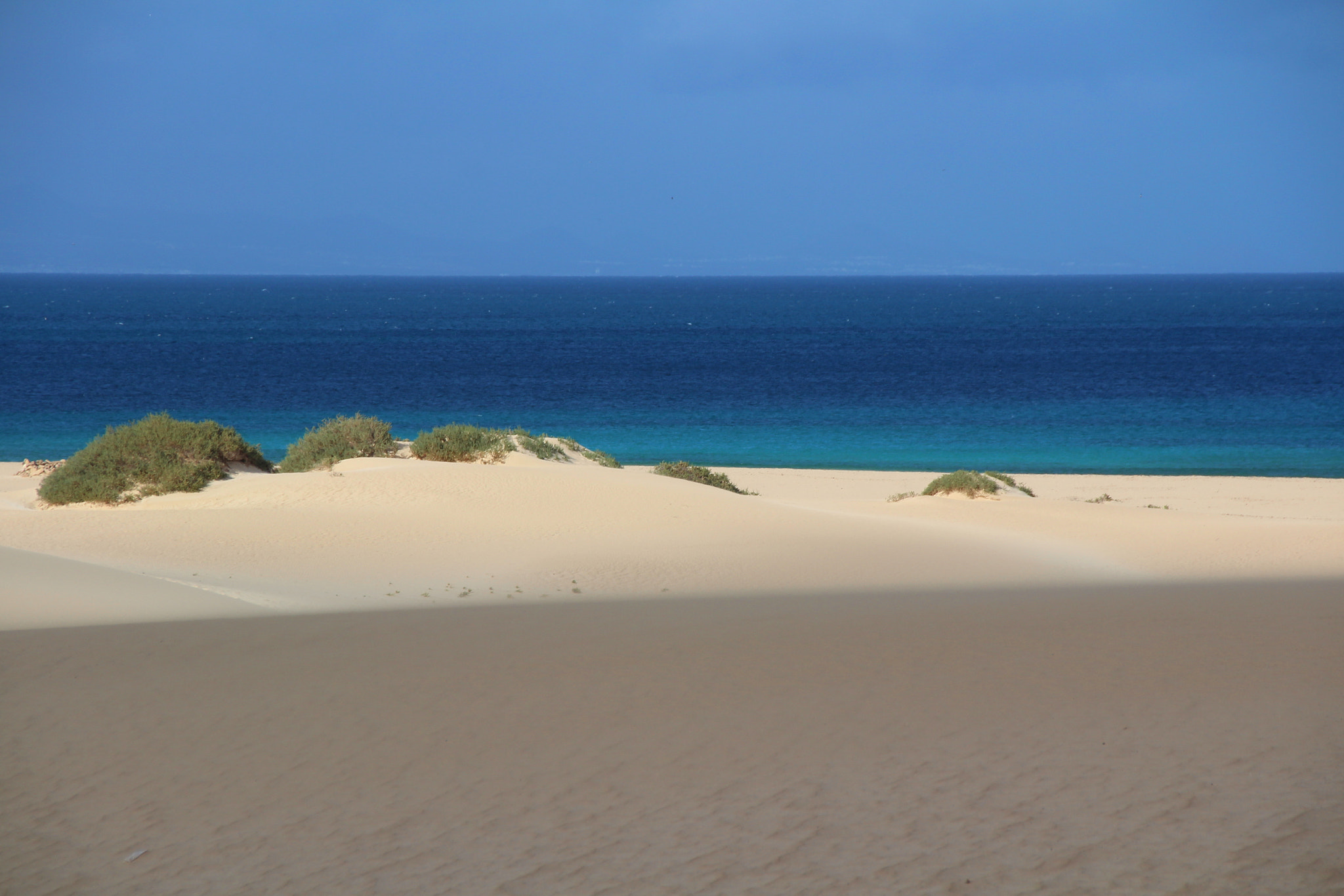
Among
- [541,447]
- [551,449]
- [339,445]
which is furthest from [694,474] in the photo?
[339,445]

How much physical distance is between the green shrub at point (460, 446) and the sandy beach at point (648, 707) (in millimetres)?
5520

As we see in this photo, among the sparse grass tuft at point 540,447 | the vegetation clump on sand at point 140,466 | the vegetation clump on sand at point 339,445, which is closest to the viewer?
the vegetation clump on sand at point 140,466

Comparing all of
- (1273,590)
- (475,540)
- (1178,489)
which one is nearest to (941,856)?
(1273,590)

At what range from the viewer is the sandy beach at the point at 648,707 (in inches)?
221

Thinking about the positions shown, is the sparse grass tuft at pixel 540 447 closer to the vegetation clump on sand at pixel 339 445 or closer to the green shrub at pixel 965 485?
the vegetation clump on sand at pixel 339 445

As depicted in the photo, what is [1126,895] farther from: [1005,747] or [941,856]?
[1005,747]

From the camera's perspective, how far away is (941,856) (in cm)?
552

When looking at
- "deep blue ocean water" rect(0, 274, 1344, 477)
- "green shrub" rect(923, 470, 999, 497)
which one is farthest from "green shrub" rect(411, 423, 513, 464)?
"deep blue ocean water" rect(0, 274, 1344, 477)

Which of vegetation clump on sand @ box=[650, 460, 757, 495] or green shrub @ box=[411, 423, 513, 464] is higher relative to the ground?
green shrub @ box=[411, 423, 513, 464]

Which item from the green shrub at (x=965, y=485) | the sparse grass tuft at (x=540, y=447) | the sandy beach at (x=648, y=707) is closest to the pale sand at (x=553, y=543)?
the sandy beach at (x=648, y=707)

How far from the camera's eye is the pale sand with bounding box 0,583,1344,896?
216 inches

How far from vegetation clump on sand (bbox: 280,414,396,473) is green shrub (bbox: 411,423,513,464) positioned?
650 mm

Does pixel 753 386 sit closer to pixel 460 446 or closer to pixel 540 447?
pixel 540 447

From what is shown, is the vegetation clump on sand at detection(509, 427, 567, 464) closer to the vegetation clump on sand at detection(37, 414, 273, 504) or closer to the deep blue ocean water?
the vegetation clump on sand at detection(37, 414, 273, 504)
